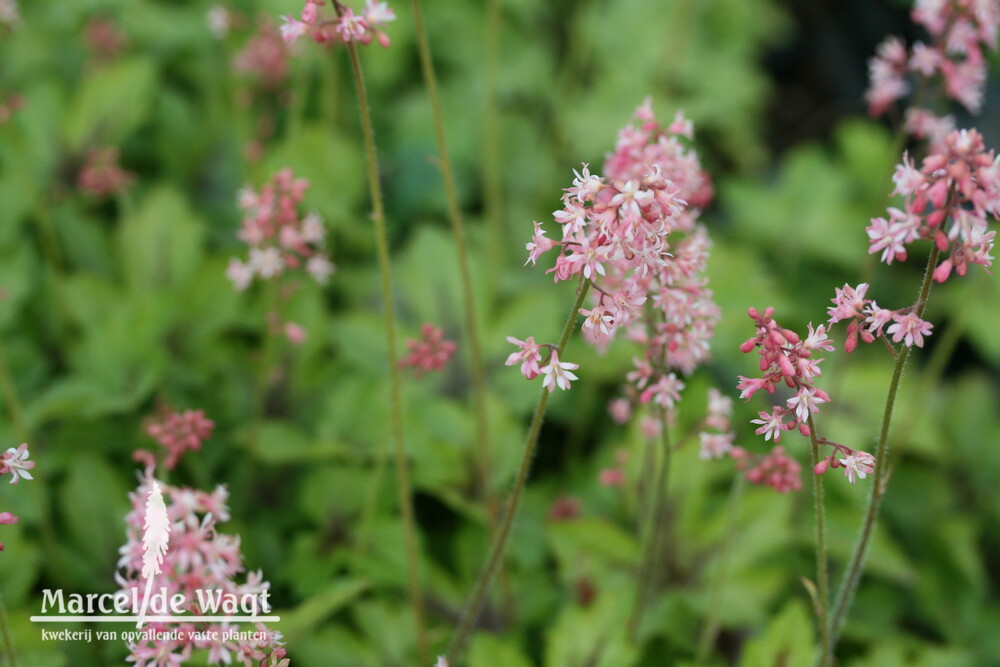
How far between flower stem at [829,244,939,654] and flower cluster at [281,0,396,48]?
1409mm

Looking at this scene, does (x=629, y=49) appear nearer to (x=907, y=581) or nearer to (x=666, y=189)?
(x=907, y=581)

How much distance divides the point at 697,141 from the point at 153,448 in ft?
15.7

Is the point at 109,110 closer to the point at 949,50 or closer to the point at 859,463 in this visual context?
the point at 949,50

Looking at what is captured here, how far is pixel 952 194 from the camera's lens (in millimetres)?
1628

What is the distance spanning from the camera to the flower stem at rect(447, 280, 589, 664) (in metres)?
1.95

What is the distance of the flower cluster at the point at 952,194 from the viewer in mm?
1575

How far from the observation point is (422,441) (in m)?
3.42

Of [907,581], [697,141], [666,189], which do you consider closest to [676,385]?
[666,189]

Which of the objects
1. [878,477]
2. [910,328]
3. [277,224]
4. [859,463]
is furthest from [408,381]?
[910,328]

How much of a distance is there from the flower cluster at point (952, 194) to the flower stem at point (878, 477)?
0.08 meters

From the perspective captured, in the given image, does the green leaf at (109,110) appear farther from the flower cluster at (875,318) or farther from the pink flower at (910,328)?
the pink flower at (910,328)

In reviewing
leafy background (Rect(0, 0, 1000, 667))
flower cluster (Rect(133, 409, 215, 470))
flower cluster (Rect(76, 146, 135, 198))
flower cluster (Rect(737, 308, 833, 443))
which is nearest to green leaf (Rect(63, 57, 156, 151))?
leafy background (Rect(0, 0, 1000, 667))

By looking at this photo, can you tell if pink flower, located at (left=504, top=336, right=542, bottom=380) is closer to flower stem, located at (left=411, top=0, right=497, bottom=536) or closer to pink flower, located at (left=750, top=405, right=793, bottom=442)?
pink flower, located at (left=750, top=405, right=793, bottom=442)

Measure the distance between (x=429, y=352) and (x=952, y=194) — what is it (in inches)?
63.5
